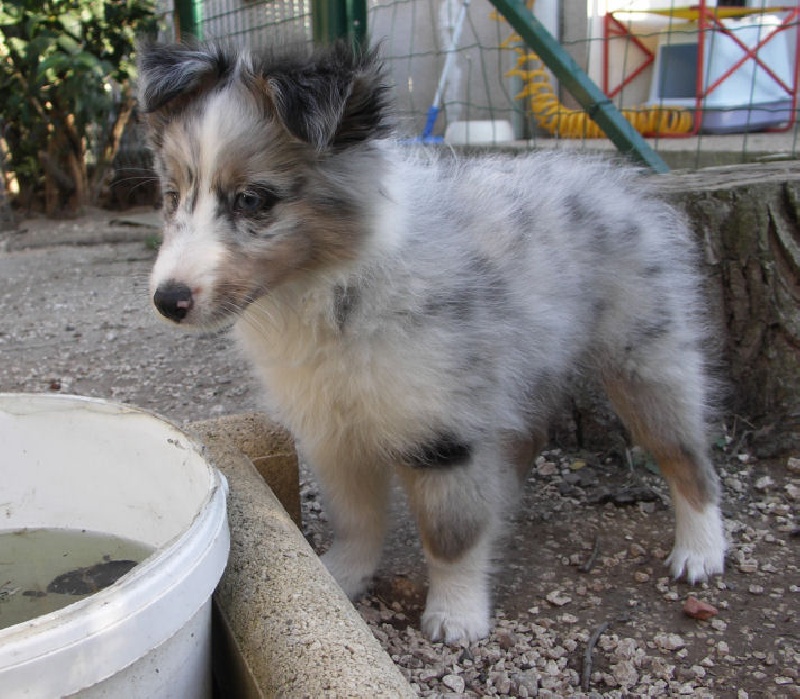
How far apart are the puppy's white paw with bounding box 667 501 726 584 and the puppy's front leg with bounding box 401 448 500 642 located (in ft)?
2.32

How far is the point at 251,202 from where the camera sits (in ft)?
7.29

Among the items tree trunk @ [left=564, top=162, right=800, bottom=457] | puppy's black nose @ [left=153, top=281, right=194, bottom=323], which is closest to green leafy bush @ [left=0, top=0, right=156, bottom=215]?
tree trunk @ [left=564, top=162, right=800, bottom=457]

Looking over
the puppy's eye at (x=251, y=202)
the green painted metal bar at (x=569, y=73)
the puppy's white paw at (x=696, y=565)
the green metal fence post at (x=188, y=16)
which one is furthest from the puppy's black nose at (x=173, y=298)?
the green metal fence post at (x=188, y=16)

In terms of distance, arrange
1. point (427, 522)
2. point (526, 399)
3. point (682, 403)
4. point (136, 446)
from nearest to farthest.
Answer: point (136, 446) → point (427, 522) → point (526, 399) → point (682, 403)

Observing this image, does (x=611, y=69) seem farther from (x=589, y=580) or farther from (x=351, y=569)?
(x=351, y=569)

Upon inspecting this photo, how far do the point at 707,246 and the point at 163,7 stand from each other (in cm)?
750

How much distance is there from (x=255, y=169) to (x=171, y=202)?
309 mm

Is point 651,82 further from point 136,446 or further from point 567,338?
point 136,446

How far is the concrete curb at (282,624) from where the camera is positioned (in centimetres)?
169

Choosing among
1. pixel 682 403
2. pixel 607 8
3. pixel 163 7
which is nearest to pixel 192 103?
pixel 682 403

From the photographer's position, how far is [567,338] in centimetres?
291

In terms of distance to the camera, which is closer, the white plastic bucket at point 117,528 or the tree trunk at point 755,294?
the white plastic bucket at point 117,528

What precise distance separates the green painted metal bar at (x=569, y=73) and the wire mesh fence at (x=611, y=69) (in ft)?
7.44

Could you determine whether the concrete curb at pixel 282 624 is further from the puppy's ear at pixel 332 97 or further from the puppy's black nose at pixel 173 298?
the puppy's ear at pixel 332 97
